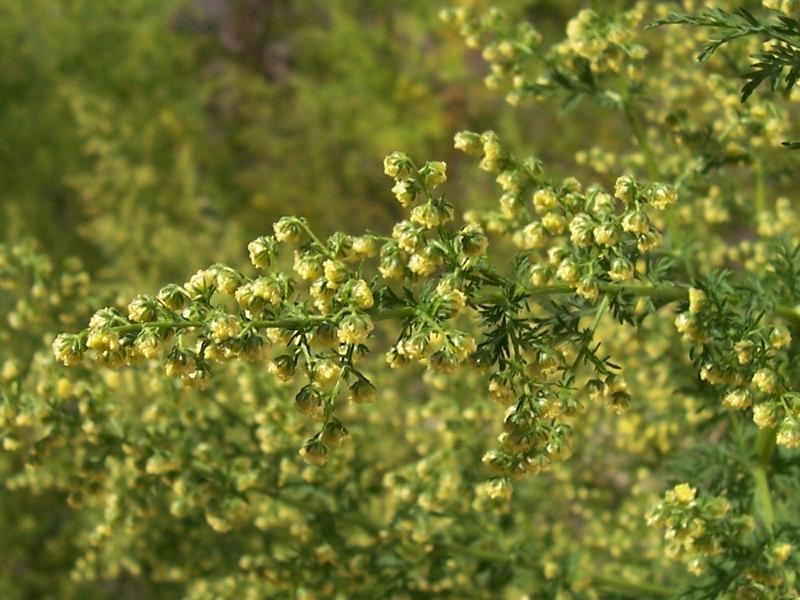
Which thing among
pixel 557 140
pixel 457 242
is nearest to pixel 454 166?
pixel 557 140

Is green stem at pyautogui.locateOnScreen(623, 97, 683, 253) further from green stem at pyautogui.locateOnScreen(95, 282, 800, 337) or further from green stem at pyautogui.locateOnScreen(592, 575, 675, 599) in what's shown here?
green stem at pyautogui.locateOnScreen(592, 575, 675, 599)

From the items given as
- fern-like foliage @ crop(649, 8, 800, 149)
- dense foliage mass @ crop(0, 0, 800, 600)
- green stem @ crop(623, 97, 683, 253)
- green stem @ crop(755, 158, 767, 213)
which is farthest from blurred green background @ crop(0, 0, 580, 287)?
fern-like foliage @ crop(649, 8, 800, 149)

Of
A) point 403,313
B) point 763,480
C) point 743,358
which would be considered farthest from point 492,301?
point 763,480

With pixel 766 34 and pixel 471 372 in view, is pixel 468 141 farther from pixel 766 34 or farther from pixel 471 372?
pixel 471 372

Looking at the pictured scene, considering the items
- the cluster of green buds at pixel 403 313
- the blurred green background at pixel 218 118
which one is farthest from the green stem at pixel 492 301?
the blurred green background at pixel 218 118

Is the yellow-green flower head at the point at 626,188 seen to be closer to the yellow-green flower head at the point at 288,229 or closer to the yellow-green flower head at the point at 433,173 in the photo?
the yellow-green flower head at the point at 433,173

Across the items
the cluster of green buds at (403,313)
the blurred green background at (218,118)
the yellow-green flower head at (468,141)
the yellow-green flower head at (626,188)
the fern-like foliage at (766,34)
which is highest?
the blurred green background at (218,118)
